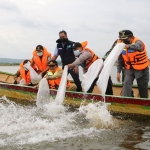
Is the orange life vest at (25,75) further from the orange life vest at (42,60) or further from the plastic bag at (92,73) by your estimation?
the plastic bag at (92,73)

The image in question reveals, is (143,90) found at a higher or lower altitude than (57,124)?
higher

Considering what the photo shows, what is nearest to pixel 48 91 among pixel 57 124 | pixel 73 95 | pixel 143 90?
pixel 73 95

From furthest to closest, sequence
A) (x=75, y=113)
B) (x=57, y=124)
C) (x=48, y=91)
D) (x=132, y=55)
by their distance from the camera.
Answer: (x=48, y=91) < (x=75, y=113) < (x=132, y=55) < (x=57, y=124)

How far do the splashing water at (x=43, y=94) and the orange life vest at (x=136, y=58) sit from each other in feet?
8.76

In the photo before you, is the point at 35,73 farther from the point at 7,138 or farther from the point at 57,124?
the point at 7,138

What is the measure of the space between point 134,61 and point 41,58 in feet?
12.8

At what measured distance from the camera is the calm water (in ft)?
18.3

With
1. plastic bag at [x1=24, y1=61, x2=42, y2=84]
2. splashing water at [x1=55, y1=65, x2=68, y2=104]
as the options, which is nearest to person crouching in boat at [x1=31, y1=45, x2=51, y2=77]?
plastic bag at [x1=24, y1=61, x2=42, y2=84]

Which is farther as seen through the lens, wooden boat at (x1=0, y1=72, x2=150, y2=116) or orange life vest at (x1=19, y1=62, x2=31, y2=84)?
orange life vest at (x1=19, y1=62, x2=31, y2=84)

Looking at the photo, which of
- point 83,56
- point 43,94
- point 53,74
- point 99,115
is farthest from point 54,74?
point 99,115

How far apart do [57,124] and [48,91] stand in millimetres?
2324

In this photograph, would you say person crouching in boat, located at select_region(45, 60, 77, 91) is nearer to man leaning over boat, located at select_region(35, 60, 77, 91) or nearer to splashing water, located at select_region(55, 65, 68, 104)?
man leaning over boat, located at select_region(35, 60, 77, 91)

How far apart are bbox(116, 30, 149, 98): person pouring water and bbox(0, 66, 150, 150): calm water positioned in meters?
0.87

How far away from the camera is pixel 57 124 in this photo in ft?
22.6
